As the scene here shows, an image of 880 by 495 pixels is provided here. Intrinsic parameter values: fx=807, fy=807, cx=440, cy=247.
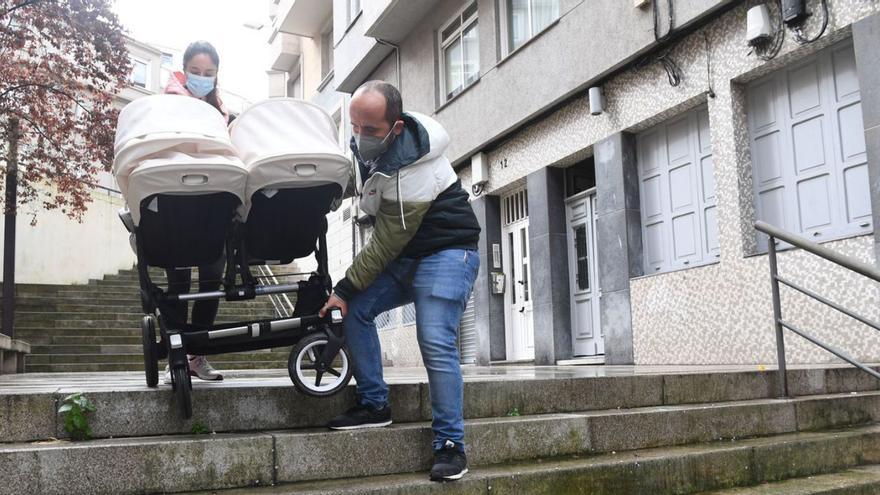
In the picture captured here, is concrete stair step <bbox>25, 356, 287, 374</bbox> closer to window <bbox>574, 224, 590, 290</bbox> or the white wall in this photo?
window <bbox>574, 224, 590, 290</bbox>

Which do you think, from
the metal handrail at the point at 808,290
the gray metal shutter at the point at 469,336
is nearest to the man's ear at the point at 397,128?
the metal handrail at the point at 808,290

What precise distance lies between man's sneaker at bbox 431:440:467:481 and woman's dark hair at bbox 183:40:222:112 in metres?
2.14

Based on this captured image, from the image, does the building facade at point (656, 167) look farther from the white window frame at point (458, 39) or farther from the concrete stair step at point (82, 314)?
the concrete stair step at point (82, 314)

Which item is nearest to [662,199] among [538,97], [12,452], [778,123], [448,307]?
[778,123]

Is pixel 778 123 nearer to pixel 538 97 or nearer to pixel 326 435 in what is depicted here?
pixel 538 97

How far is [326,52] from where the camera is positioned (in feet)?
72.5

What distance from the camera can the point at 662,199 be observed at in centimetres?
996

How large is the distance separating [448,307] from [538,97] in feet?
27.0

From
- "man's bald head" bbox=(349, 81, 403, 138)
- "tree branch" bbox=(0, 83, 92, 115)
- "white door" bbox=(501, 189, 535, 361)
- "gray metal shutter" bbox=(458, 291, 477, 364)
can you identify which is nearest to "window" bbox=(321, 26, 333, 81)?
"gray metal shutter" bbox=(458, 291, 477, 364)

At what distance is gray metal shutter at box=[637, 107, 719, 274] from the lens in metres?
9.33

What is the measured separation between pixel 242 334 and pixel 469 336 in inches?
415

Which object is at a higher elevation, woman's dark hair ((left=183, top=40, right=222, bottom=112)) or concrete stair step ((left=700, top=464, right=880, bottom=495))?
woman's dark hair ((left=183, top=40, right=222, bottom=112))

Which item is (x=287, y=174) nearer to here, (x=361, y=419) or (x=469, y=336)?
(x=361, y=419)

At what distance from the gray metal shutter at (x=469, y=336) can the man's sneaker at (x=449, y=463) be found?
9.95 metres
